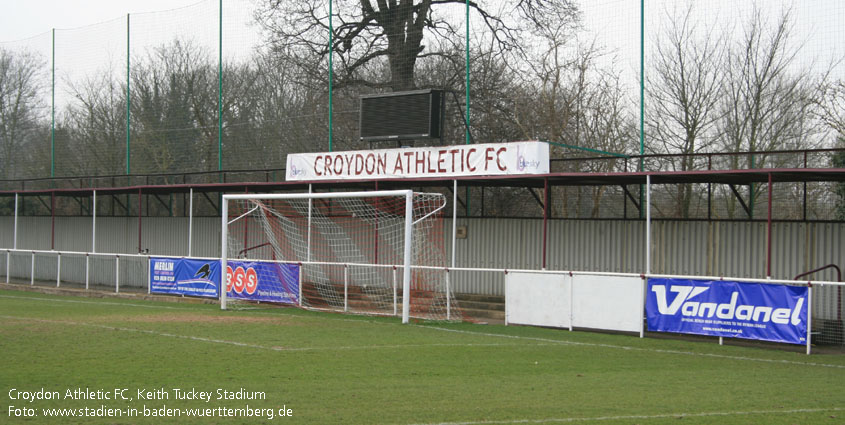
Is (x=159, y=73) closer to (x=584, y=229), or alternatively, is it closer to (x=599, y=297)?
(x=584, y=229)

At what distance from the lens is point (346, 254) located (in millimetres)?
24625

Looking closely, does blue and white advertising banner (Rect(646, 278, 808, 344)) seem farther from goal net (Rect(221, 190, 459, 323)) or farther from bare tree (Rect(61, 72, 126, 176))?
bare tree (Rect(61, 72, 126, 176))

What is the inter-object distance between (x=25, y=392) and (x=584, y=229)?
48.0 ft

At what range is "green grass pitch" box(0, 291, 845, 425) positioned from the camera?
841cm

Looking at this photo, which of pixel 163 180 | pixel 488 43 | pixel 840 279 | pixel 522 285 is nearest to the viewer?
pixel 840 279

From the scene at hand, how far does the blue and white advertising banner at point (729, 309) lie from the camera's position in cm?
1427

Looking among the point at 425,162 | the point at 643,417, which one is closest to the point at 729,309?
the point at 643,417

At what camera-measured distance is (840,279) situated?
16.5 meters

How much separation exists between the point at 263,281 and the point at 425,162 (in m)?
5.02

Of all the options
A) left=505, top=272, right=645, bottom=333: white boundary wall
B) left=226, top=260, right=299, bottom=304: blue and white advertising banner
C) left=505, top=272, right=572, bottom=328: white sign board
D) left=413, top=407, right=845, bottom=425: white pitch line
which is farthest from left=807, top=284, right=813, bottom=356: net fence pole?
left=226, top=260, right=299, bottom=304: blue and white advertising banner

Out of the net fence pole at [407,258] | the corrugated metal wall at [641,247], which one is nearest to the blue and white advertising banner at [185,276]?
the corrugated metal wall at [641,247]

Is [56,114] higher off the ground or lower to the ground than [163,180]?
higher

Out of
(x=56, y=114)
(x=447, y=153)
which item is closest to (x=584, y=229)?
(x=447, y=153)

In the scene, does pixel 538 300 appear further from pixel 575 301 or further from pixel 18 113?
pixel 18 113
